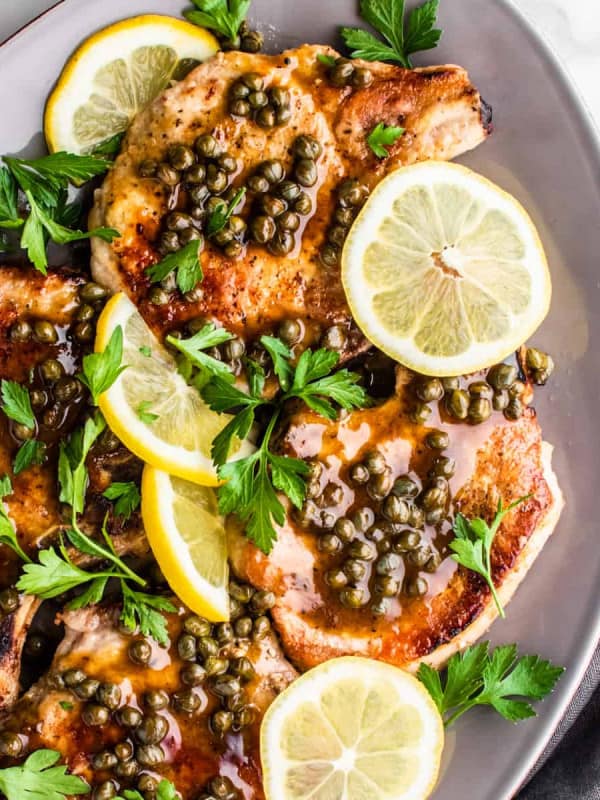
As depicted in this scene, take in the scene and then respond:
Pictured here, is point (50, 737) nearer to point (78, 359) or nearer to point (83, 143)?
point (78, 359)

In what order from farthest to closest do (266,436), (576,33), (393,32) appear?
(576,33)
(393,32)
(266,436)

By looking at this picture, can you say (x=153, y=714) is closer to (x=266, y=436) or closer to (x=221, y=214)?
(x=266, y=436)

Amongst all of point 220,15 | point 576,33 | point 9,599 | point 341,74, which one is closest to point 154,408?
point 9,599

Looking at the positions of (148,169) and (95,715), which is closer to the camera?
(95,715)

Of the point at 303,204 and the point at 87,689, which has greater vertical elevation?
the point at 303,204

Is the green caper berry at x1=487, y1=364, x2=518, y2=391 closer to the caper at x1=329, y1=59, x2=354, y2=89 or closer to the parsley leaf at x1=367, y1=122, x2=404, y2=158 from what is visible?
the parsley leaf at x1=367, y1=122, x2=404, y2=158

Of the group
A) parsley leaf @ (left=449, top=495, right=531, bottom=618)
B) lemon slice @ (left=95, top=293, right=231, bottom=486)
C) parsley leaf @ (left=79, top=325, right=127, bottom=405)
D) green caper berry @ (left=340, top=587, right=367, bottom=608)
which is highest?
parsley leaf @ (left=79, top=325, right=127, bottom=405)

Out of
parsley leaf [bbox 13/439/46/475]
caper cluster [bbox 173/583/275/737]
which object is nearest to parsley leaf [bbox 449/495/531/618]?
caper cluster [bbox 173/583/275/737]
